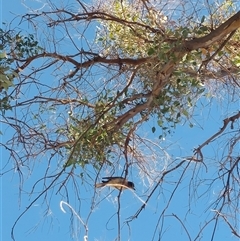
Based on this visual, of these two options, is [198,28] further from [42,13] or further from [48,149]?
[48,149]

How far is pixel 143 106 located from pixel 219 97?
1.82 feet

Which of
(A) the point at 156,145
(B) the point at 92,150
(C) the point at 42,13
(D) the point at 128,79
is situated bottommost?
(B) the point at 92,150

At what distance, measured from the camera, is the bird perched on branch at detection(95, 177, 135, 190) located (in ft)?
8.18

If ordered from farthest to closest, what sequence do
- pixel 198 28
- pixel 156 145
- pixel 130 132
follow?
1. pixel 156 145
2. pixel 130 132
3. pixel 198 28

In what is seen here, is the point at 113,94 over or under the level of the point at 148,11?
under

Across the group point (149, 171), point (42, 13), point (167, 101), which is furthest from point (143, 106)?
point (42, 13)

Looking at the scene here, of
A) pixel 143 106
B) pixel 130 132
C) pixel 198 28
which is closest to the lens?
pixel 198 28

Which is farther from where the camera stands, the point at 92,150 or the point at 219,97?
the point at 219,97

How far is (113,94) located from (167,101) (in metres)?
0.48

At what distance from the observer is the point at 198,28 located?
7.60 feet

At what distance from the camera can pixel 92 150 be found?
103 inches

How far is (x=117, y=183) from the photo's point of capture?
2.52 m

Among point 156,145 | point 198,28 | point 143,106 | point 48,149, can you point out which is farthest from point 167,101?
point 48,149

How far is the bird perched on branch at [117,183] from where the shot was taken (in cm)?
249
